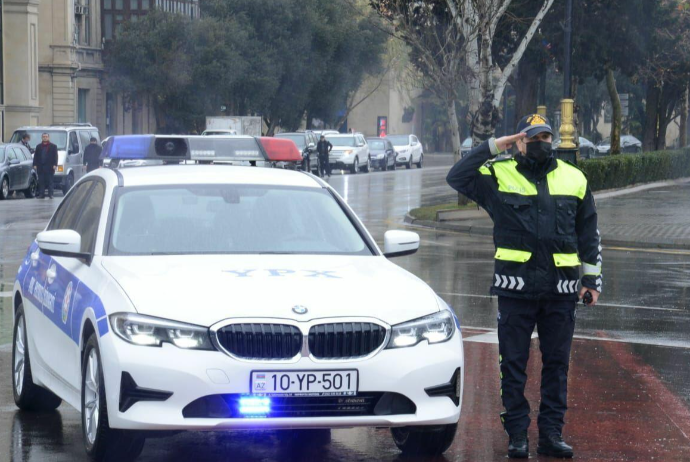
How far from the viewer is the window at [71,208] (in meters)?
7.49

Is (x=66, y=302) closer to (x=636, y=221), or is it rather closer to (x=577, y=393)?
(x=577, y=393)

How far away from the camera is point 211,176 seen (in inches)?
285

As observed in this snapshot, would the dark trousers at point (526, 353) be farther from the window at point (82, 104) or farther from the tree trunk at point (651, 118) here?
the window at point (82, 104)

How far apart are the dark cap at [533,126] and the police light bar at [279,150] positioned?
747 cm

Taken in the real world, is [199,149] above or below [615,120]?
above

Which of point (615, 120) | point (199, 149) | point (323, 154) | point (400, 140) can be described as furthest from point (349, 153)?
point (199, 149)

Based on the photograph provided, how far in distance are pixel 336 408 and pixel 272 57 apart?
60.8 metres

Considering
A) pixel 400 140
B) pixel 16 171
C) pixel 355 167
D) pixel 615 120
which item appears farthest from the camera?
pixel 400 140

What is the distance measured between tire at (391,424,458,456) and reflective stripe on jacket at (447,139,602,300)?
81 centimetres

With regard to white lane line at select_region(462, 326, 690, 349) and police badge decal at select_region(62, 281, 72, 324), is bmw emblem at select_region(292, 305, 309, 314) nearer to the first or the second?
police badge decal at select_region(62, 281, 72, 324)

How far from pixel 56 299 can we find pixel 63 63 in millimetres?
61987

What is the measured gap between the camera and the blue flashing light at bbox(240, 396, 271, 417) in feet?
18.3

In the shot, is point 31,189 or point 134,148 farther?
point 31,189

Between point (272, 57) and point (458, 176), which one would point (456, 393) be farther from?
point (272, 57)
